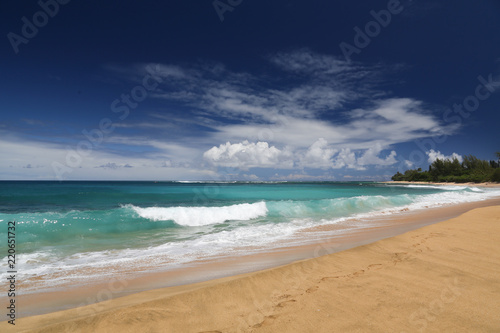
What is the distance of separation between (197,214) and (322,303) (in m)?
11.7

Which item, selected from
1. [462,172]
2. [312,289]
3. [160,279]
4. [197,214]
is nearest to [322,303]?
[312,289]

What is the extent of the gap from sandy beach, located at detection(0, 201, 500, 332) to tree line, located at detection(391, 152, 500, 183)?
97078 mm

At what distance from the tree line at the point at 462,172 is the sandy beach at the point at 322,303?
97.1m

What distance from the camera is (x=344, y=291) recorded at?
142 inches

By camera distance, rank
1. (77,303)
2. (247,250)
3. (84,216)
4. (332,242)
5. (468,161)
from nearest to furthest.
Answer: (77,303)
(247,250)
(332,242)
(84,216)
(468,161)

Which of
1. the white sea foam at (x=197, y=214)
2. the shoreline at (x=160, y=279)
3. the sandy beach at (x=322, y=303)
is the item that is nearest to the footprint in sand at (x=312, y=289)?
the sandy beach at (x=322, y=303)

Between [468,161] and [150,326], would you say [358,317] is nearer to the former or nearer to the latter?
[150,326]

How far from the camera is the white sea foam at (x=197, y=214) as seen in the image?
44.1 feet

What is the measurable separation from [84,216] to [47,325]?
11.3 meters

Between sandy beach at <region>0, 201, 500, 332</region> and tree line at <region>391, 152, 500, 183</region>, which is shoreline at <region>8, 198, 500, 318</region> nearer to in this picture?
sandy beach at <region>0, 201, 500, 332</region>

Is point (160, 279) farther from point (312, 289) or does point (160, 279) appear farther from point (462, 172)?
point (462, 172)

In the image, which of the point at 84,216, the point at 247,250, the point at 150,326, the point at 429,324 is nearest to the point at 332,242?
the point at 247,250

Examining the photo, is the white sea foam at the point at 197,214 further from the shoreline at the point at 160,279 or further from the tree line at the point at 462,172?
the tree line at the point at 462,172

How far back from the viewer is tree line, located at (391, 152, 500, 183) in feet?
248
